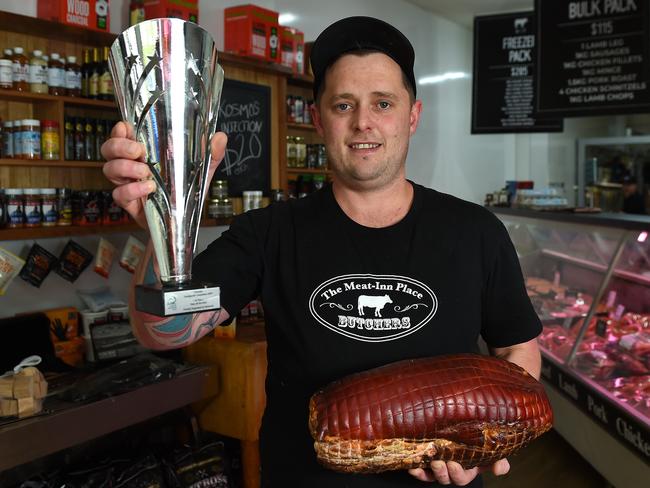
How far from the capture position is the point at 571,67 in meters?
4.96

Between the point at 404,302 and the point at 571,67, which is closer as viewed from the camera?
the point at 404,302

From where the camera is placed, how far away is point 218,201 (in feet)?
13.7

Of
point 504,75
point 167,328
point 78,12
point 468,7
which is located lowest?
point 167,328

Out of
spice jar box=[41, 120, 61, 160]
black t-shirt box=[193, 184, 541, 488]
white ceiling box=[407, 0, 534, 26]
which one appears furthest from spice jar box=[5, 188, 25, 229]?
white ceiling box=[407, 0, 534, 26]

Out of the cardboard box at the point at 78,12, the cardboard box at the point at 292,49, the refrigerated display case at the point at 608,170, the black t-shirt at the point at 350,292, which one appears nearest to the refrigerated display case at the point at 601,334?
the black t-shirt at the point at 350,292

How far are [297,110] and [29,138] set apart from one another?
2225 millimetres

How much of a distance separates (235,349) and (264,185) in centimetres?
157

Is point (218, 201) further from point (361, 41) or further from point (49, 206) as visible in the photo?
point (361, 41)

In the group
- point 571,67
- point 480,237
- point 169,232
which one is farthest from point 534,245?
point 169,232

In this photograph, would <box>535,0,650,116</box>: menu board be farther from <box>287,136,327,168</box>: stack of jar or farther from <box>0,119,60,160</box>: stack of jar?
<box>0,119,60,160</box>: stack of jar

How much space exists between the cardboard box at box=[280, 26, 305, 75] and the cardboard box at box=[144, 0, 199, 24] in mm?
949

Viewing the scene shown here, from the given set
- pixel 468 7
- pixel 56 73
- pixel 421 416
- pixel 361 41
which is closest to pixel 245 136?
pixel 56 73

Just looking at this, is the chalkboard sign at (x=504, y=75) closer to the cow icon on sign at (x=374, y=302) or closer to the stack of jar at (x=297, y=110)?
the stack of jar at (x=297, y=110)

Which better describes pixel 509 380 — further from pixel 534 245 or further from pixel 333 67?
pixel 534 245
